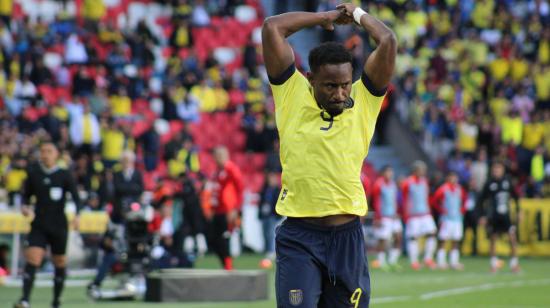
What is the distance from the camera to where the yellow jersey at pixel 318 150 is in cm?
784

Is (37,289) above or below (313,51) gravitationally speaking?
below

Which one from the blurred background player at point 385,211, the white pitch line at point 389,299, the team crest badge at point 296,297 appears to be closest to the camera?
the team crest badge at point 296,297

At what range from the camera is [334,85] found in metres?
7.78

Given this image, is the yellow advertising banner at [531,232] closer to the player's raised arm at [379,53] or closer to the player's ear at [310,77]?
the player's raised arm at [379,53]

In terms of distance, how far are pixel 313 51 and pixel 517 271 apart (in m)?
17.9

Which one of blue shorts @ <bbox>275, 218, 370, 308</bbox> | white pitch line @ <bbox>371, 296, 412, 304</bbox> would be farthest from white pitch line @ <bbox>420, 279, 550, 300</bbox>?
blue shorts @ <bbox>275, 218, 370, 308</bbox>

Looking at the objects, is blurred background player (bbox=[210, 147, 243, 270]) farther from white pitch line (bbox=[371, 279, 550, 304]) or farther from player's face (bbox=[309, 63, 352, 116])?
player's face (bbox=[309, 63, 352, 116])

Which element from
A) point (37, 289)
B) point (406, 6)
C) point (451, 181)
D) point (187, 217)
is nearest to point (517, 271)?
point (451, 181)

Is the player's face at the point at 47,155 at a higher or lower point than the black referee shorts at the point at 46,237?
higher

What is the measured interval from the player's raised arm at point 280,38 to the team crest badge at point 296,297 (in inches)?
52.5

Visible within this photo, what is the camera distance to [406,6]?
3956cm

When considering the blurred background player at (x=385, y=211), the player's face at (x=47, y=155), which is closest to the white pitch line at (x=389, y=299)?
the player's face at (x=47, y=155)

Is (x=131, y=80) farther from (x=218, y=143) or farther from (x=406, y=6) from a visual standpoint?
Answer: (x=406, y=6)

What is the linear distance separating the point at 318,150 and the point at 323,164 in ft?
0.30
